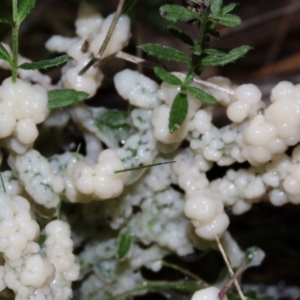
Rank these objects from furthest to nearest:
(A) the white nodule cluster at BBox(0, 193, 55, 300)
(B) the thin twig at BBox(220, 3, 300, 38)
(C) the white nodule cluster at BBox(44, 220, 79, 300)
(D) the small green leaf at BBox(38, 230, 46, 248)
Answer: (B) the thin twig at BBox(220, 3, 300, 38), (D) the small green leaf at BBox(38, 230, 46, 248), (C) the white nodule cluster at BBox(44, 220, 79, 300), (A) the white nodule cluster at BBox(0, 193, 55, 300)

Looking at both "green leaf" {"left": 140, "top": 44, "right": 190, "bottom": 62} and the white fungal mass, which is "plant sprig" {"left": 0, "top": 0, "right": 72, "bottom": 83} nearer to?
the white fungal mass

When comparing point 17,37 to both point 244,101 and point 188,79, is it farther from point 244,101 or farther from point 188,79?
point 244,101

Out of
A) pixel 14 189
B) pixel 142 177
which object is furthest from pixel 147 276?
pixel 14 189

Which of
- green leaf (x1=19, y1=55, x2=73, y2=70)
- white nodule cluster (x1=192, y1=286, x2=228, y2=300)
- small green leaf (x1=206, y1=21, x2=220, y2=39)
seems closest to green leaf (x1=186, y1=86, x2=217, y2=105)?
small green leaf (x1=206, y1=21, x2=220, y2=39)

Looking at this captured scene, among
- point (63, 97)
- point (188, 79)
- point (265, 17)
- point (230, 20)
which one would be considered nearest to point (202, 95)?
point (188, 79)

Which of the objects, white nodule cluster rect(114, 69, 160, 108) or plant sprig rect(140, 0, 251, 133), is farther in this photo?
white nodule cluster rect(114, 69, 160, 108)

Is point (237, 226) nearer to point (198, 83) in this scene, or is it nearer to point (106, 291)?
point (106, 291)

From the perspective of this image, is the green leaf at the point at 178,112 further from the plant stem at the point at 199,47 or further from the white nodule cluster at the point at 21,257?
the white nodule cluster at the point at 21,257
